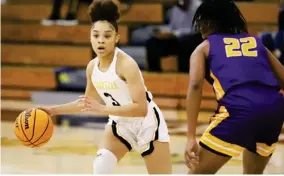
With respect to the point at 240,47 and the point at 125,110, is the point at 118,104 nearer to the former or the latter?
the point at 125,110

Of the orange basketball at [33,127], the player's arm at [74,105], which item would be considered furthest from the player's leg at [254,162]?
the orange basketball at [33,127]

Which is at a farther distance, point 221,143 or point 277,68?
point 277,68

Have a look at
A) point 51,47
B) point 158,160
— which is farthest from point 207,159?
point 51,47

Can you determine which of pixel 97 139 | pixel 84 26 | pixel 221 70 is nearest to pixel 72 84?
pixel 84 26

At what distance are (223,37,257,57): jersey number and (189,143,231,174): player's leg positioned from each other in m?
0.55

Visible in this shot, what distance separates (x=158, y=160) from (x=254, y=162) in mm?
705

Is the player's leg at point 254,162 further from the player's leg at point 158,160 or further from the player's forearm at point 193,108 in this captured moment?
the player's leg at point 158,160

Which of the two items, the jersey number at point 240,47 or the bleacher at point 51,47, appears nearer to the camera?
the jersey number at point 240,47

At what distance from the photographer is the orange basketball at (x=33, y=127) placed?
→ 14.2ft

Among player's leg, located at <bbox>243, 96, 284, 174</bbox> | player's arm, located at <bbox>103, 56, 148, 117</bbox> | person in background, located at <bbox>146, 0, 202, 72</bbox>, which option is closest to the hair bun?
player's arm, located at <bbox>103, 56, 148, 117</bbox>

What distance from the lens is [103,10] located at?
13.8ft

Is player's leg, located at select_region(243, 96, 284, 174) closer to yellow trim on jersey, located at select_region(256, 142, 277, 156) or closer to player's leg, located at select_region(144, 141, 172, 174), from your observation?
yellow trim on jersey, located at select_region(256, 142, 277, 156)

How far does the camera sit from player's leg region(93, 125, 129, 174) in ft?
13.5

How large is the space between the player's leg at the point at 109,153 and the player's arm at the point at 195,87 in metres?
0.77
